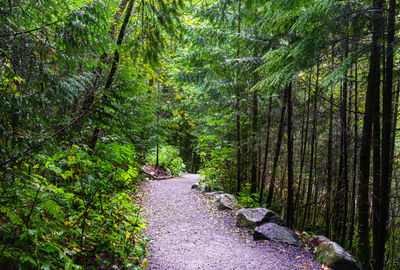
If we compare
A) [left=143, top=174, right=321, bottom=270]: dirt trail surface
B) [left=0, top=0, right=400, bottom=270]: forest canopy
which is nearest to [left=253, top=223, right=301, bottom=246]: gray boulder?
[left=143, top=174, right=321, bottom=270]: dirt trail surface

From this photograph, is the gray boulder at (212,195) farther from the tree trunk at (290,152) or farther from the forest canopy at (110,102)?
the tree trunk at (290,152)

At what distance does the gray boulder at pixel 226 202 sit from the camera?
22.5 ft

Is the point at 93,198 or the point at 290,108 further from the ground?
the point at 290,108

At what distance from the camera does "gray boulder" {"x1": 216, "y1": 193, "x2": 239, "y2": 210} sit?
6871 mm

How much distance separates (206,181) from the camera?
9375mm

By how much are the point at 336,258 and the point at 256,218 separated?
203 cm

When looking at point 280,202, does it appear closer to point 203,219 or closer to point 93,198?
point 203,219

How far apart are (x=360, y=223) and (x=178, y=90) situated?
12.9 metres

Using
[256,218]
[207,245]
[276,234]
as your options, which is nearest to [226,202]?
[256,218]

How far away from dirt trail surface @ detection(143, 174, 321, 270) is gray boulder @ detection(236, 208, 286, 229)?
0.72 ft

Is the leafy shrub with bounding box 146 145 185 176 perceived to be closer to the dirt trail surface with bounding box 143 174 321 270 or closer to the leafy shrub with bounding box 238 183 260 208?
the dirt trail surface with bounding box 143 174 321 270

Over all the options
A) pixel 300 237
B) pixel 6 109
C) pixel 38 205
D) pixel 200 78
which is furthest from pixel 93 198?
pixel 200 78

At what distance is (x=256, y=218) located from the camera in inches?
214

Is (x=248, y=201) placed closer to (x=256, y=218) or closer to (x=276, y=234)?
(x=256, y=218)
